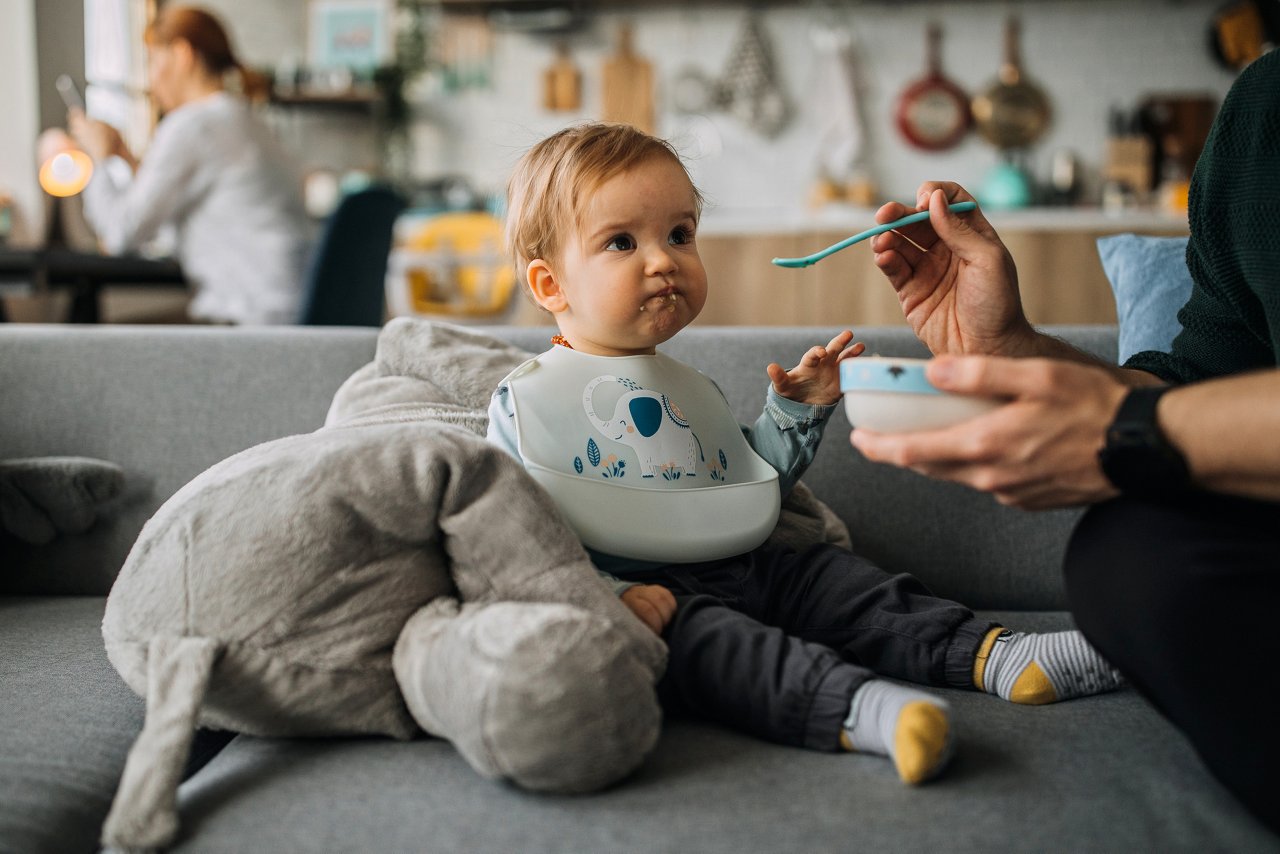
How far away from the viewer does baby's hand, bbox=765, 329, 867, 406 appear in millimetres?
1305

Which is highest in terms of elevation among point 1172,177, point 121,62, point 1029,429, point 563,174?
point 121,62

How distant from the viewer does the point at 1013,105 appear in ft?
17.2

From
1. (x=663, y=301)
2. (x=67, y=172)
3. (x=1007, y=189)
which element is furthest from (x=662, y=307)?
(x=1007, y=189)

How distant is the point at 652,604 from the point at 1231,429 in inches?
21.0

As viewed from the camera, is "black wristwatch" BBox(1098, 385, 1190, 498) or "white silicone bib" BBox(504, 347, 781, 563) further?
"white silicone bib" BBox(504, 347, 781, 563)

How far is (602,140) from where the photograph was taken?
51.6 inches

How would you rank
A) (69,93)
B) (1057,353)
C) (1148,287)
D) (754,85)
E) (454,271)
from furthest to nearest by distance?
1. (754,85)
2. (454,271)
3. (69,93)
4. (1148,287)
5. (1057,353)

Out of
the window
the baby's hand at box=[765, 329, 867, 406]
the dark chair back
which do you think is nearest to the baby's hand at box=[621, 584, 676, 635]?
the baby's hand at box=[765, 329, 867, 406]

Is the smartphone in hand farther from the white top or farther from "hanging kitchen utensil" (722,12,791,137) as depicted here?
"hanging kitchen utensil" (722,12,791,137)

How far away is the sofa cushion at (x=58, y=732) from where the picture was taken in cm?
94

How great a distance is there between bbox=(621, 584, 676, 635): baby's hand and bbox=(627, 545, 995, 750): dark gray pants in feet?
0.05

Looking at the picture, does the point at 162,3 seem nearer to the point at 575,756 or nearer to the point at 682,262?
the point at 682,262

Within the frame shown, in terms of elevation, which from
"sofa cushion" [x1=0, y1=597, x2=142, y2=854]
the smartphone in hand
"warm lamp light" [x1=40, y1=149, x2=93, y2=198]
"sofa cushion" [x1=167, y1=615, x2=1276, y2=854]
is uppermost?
the smartphone in hand

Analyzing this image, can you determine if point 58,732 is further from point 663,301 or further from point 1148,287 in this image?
point 1148,287
